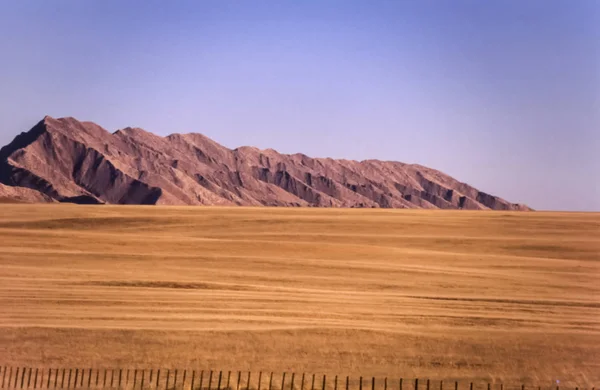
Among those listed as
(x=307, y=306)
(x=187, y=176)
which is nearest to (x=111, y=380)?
(x=307, y=306)

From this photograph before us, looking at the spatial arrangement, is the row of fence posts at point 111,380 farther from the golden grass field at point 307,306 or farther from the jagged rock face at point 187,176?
the jagged rock face at point 187,176

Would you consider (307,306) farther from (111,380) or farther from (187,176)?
(187,176)

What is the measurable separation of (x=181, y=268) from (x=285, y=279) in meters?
5.28

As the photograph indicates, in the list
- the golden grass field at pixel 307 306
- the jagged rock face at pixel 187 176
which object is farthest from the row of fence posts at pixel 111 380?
the jagged rock face at pixel 187 176

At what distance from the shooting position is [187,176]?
141m

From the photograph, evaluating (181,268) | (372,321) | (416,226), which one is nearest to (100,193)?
(416,226)

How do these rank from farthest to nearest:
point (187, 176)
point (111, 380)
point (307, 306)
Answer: point (187, 176) < point (307, 306) < point (111, 380)

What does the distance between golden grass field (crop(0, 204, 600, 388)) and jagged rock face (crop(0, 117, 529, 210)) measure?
243 ft

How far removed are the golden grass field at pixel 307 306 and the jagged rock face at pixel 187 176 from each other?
243 ft

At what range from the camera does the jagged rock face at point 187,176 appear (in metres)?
120

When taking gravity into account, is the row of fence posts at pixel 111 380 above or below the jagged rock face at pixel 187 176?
below

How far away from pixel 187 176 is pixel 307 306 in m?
120

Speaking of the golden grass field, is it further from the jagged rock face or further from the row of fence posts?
the jagged rock face

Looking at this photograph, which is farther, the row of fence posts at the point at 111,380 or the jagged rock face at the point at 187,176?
the jagged rock face at the point at 187,176
